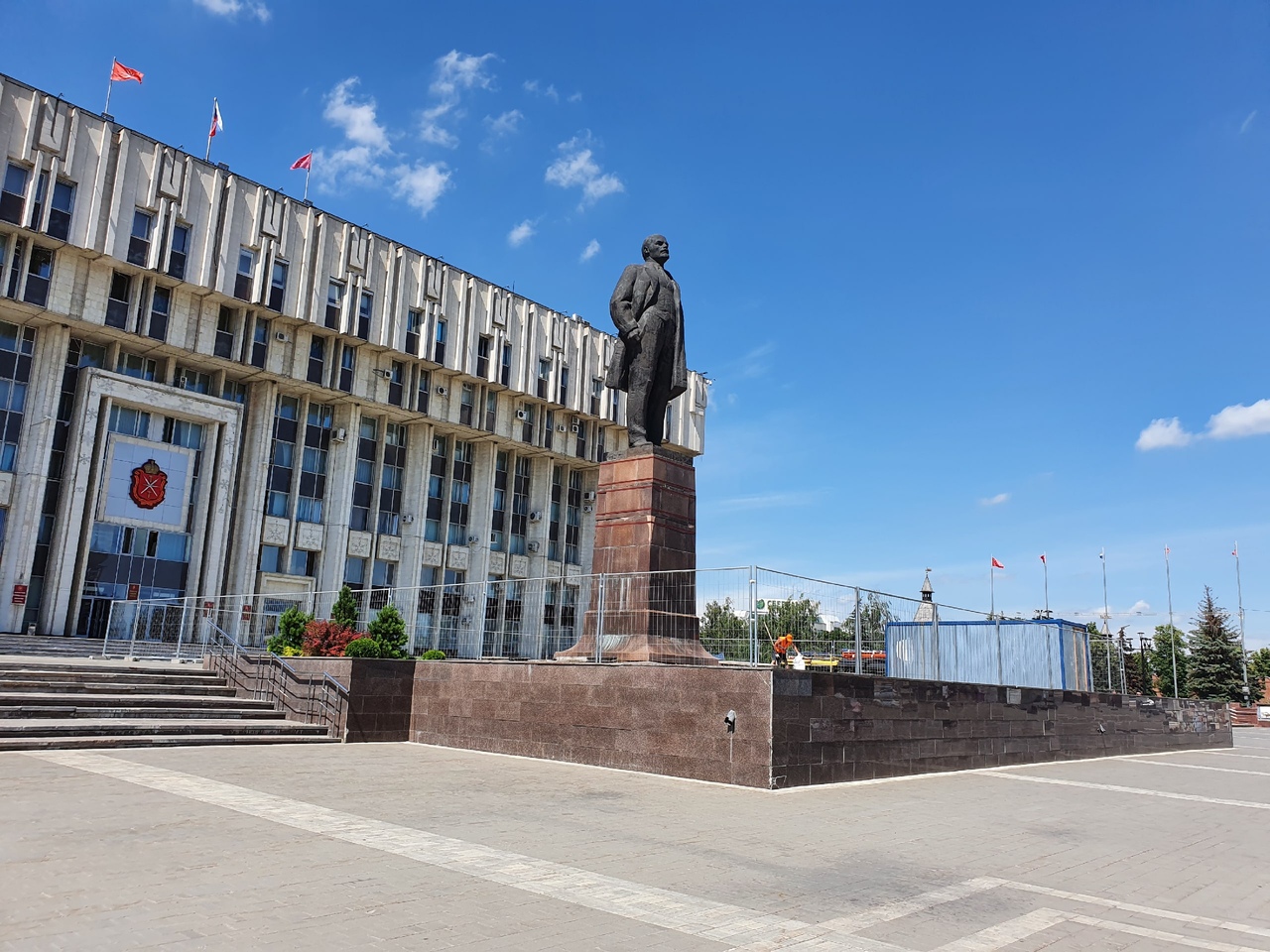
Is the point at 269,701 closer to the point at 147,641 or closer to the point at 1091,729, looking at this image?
the point at 147,641

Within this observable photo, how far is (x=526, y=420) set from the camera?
41562mm

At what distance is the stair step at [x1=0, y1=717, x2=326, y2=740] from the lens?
11219mm

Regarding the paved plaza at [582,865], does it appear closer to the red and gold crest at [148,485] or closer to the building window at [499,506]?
the red and gold crest at [148,485]

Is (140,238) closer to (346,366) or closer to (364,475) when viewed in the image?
(346,366)

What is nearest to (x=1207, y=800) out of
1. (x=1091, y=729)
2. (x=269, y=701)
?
(x=1091, y=729)

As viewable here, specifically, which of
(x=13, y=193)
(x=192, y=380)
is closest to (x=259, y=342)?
(x=192, y=380)

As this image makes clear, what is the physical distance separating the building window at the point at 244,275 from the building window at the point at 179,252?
1.78m

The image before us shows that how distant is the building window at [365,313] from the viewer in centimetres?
3478

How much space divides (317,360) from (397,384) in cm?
353

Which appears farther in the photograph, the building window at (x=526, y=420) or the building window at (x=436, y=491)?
the building window at (x=526, y=420)

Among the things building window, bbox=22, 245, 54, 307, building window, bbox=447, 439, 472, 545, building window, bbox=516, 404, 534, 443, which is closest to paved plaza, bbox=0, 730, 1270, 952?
building window, bbox=22, 245, 54, 307

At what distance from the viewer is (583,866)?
18.4 ft

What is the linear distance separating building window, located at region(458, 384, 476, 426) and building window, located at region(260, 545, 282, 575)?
9338 millimetres

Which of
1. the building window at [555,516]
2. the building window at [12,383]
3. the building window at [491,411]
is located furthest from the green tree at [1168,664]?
the building window at [12,383]
